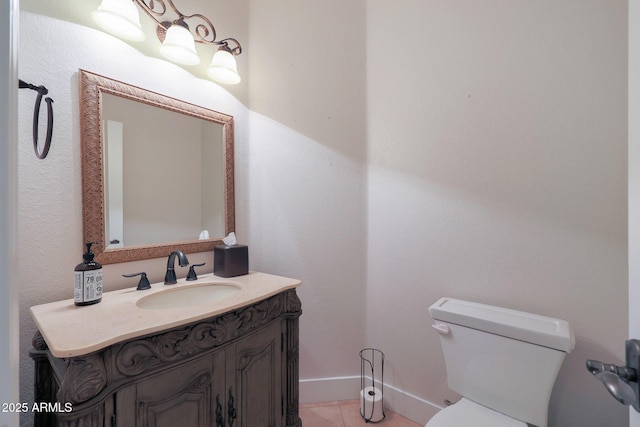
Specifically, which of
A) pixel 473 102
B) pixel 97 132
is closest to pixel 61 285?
pixel 97 132

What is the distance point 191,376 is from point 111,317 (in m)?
0.32

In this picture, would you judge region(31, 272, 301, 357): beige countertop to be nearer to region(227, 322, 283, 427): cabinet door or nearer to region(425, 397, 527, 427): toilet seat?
region(227, 322, 283, 427): cabinet door

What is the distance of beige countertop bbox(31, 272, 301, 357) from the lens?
67 centimetres

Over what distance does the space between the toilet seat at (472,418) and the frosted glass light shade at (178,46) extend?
1.89 meters

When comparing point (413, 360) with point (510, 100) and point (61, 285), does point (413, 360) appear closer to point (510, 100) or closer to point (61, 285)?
point (510, 100)

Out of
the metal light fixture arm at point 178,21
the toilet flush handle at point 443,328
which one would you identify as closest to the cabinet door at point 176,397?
the toilet flush handle at point 443,328

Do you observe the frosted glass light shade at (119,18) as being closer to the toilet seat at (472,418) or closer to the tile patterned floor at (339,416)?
the toilet seat at (472,418)

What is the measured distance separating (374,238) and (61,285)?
1486mm

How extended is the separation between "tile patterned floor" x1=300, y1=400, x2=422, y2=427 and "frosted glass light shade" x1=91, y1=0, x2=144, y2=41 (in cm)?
212

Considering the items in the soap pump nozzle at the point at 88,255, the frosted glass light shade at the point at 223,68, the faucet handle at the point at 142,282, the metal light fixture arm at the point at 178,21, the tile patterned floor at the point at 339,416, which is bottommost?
the tile patterned floor at the point at 339,416

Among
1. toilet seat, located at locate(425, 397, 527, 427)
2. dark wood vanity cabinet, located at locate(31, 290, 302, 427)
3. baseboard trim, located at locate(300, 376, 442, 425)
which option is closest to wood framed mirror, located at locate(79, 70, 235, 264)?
dark wood vanity cabinet, located at locate(31, 290, 302, 427)

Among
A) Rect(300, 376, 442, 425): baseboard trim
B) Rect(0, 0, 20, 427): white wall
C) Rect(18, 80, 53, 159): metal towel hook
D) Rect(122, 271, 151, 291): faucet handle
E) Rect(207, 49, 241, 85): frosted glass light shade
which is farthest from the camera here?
Rect(300, 376, 442, 425): baseboard trim

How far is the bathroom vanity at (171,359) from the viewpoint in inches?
26.3

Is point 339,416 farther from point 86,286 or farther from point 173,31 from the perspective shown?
point 173,31
